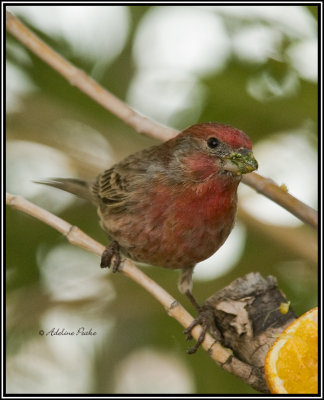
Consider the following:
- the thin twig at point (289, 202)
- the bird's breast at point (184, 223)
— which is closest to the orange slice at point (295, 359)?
the thin twig at point (289, 202)

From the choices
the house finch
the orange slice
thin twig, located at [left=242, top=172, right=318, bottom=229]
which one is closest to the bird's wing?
the house finch

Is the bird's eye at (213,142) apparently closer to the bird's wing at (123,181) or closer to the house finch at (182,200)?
the house finch at (182,200)

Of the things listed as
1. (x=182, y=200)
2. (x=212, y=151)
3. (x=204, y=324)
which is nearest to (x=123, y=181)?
(x=182, y=200)

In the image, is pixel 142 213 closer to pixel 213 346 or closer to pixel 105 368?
pixel 213 346

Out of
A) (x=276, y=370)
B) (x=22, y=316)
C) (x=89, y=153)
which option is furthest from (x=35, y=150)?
(x=276, y=370)

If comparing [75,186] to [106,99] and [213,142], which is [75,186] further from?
[213,142]

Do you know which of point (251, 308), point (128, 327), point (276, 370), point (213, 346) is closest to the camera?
point (276, 370)
